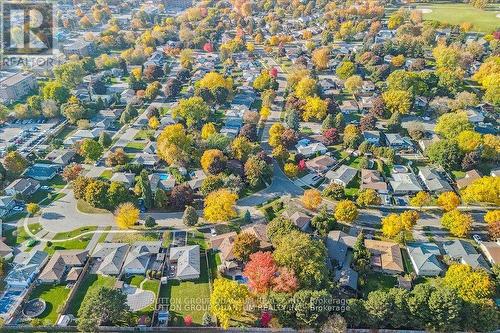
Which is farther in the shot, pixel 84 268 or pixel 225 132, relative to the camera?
pixel 225 132

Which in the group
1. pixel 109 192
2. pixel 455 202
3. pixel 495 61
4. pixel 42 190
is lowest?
pixel 42 190

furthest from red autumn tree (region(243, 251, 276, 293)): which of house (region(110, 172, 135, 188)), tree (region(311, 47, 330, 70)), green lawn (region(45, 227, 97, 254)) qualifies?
tree (region(311, 47, 330, 70))

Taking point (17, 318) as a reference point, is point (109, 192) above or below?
above

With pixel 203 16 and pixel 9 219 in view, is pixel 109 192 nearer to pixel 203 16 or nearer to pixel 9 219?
pixel 9 219

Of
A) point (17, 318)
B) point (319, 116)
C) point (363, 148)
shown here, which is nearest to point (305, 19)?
point (319, 116)

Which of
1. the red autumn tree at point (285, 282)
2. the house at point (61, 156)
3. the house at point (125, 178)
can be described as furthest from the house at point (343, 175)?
the house at point (61, 156)

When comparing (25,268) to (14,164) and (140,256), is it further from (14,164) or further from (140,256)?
(14,164)

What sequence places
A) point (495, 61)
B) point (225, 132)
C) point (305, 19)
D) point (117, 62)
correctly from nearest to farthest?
point (225, 132), point (495, 61), point (117, 62), point (305, 19)
